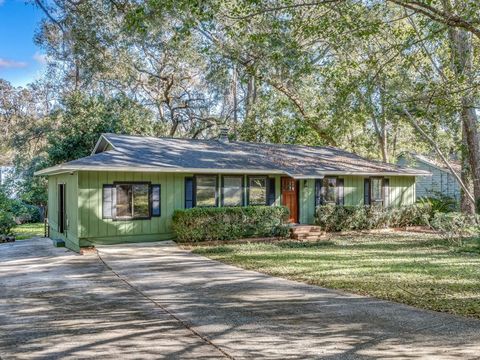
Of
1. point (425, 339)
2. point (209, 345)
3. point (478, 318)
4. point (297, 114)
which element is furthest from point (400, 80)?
point (209, 345)

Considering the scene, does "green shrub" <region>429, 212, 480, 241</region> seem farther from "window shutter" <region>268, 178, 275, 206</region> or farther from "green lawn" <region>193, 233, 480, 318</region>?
"window shutter" <region>268, 178, 275, 206</region>

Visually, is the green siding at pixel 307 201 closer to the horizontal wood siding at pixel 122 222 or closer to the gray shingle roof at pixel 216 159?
the gray shingle roof at pixel 216 159

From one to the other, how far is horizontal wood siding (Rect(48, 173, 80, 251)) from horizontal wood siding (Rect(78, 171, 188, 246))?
0.91ft

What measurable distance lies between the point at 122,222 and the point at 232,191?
407 cm

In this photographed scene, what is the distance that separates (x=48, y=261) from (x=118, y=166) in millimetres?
3167

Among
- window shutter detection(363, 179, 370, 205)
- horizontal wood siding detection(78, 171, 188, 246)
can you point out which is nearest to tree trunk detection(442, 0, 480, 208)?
window shutter detection(363, 179, 370, 205)

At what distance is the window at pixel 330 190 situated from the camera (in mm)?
17234

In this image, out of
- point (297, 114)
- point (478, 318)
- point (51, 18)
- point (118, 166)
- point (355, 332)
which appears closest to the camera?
point (355, 332)

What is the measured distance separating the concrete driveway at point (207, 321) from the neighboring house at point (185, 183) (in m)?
3.84

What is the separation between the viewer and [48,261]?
431 inches

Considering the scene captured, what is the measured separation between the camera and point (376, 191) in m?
18.6

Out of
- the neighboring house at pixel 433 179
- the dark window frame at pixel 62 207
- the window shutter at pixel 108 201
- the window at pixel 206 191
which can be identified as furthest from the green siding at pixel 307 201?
the neighboring house at pixel 433 179

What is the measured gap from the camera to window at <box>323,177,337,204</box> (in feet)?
56.5

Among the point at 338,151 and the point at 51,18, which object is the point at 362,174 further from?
the point at 51,18
